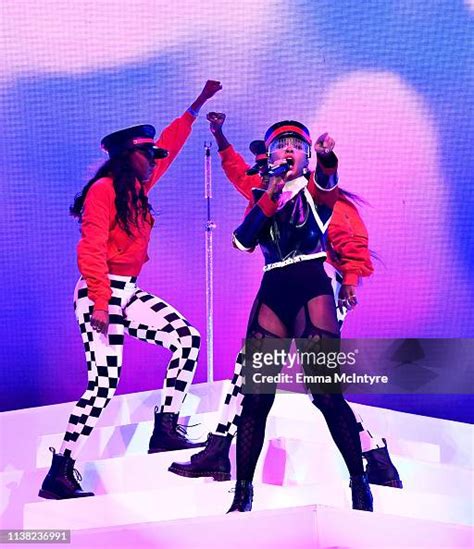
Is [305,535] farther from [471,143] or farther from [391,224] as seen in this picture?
[471,143]

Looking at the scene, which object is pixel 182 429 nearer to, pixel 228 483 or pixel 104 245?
pixel 228 483

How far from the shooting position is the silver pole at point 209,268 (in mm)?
3703

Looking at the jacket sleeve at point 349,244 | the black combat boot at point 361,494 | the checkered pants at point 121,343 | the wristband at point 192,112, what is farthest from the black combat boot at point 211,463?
the wristband at point 192,112

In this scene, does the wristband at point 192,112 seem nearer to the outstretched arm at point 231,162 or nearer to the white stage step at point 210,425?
the outstretched arm at point 231,162

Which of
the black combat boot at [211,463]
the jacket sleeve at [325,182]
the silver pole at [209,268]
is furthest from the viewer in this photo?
the silver pole at [209,268]

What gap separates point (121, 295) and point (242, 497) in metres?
0.82

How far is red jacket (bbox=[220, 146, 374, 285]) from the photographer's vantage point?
3.64 m

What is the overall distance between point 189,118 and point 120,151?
27 centimetres

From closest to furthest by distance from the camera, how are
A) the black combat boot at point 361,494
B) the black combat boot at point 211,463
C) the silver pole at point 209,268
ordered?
the black combat boot at point 361,494
the black combat boot at point 211,463
the silver pole at point 209,268

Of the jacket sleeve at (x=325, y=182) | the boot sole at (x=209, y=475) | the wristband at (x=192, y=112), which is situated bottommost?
the boot sole at (x=209, y=475)

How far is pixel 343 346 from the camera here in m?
3.62

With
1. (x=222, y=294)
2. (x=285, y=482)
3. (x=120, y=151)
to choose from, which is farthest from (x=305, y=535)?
(x=120, y=151)

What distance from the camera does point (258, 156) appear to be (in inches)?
145

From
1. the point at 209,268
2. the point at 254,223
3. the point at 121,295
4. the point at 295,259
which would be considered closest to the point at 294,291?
the point at 295,259
